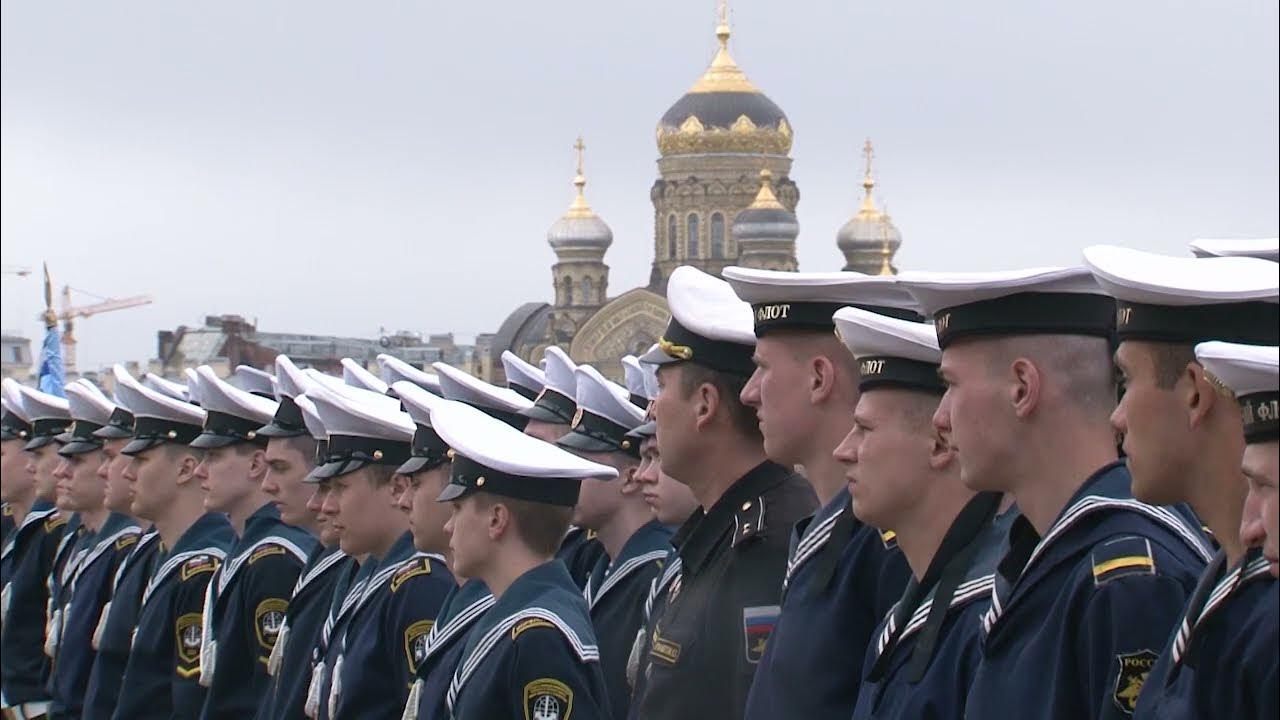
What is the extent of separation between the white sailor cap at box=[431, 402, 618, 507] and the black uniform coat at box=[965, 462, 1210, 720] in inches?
71.0

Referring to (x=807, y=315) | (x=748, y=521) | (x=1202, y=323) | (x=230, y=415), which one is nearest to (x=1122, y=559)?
(x=1202, y=323)

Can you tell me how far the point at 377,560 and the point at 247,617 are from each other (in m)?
0.94

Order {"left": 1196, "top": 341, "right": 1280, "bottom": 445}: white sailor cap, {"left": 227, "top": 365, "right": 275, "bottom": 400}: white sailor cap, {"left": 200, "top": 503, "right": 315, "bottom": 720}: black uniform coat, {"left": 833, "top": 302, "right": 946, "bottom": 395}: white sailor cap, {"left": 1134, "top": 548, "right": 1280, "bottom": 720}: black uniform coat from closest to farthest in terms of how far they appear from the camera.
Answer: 1. {"left": 1196, "top": 341, "right": 1280, "bottom": 445}: white sailor cap
2. {"left": 1134, "top": 548, "right": 1280, "bottom": 720}: black uniform coat
3. {"left": 833, "top": 302, "right": 946, "bottom": 395}: white sailor cap
4. {"left": 200, "top": 503, "right": 315, "bottom": 720}: black uniform coat
5. {"left": 227, "top": 365, "right": 275, "bottom": 400}: white sailor cap

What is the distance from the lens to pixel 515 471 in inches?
222

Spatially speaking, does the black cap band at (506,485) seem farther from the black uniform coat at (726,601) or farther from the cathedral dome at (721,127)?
the cathedral dome at (721,127)

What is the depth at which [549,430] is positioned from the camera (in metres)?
7.62

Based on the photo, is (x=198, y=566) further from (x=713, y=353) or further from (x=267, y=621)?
(x=713, y=353)

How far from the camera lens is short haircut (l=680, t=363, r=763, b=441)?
564cm

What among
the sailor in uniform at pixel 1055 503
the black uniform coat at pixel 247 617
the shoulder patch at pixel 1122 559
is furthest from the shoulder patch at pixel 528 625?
the black uniform coat at pixel 247 617

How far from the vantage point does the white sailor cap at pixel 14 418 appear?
12.9m

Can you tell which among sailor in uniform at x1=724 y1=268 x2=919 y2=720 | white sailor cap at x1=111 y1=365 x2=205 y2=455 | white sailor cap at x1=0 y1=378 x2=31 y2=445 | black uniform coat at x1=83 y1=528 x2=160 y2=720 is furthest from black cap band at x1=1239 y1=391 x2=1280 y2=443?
white sailor cap at x1=0 y1=378 x2=31 y2=445

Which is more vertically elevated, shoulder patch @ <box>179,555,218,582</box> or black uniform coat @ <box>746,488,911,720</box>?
black uniform coat @ <box>746,488,911,720</box>

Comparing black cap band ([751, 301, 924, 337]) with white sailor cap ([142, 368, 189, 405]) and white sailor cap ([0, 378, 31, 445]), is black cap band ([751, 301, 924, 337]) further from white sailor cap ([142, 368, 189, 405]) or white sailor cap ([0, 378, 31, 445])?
white sailor cap ([0, 378, 31, 445])

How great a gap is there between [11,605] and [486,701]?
22.0 feet
